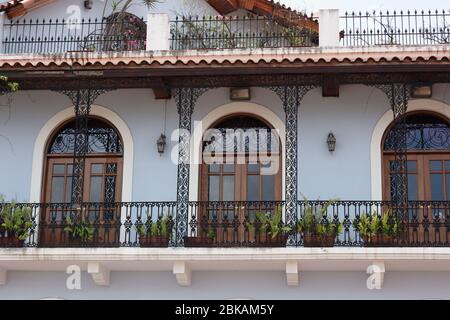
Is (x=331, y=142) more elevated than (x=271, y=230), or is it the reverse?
(x=331, y=142)

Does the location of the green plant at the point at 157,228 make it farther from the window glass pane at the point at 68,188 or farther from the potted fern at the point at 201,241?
the window glass pane at the point at 68,188

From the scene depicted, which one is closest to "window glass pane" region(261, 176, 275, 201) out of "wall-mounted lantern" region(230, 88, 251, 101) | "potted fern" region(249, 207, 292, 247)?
"potted fern" region(249, 207, 292, 247)

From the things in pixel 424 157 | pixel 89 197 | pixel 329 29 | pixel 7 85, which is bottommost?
pixel 89 197

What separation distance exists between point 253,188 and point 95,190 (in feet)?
8.35

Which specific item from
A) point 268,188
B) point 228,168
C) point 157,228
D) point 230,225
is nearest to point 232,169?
point 228,168

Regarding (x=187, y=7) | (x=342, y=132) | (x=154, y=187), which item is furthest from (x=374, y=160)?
(x=187, y=7)

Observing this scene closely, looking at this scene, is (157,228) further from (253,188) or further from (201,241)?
(253,188)

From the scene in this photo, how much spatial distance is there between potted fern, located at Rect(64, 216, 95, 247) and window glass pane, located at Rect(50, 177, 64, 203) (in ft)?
3.37

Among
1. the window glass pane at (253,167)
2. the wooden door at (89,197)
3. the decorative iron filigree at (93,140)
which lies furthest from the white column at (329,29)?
the wooden door at (89,197)

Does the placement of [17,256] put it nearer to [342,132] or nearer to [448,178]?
[342,132]

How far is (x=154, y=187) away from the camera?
1491 cm

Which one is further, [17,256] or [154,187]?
[154,187]

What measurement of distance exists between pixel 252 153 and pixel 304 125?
95cm

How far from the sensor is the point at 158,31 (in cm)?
1627
